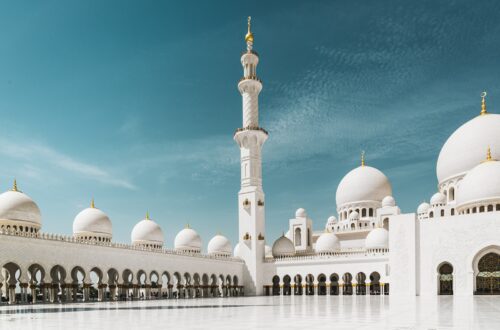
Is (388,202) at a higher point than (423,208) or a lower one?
higher

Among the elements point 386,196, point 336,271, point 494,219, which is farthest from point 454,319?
point 386,196

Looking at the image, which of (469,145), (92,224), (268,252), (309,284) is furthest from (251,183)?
(469,145)

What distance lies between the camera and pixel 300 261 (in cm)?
3591

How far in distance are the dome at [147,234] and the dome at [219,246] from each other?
6322 millimetres

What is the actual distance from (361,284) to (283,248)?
255 inches

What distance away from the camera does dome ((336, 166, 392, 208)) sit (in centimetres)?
4072

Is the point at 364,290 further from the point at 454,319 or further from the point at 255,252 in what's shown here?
the point at 454,319

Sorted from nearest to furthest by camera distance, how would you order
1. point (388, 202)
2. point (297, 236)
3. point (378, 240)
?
point (378, 240) → point (388, 202) → point (297, 236)

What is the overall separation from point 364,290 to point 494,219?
12731 mm

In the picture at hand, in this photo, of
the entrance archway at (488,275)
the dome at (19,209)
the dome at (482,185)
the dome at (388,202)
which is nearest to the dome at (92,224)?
the dome at (19,209)

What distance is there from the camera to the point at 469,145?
31.5m

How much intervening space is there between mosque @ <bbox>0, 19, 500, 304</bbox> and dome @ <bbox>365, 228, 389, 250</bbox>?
0.07m

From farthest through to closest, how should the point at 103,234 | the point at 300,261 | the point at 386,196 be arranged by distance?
the point at 386,196 → the point at 300,261 → the point at 103,234

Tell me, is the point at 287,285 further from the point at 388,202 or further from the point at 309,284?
the point at 388,202
